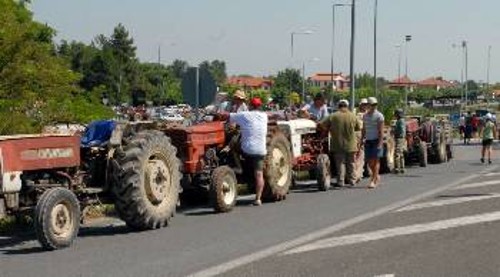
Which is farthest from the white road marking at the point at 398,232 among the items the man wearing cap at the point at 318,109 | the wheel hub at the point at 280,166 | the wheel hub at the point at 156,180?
the man wearing cap at the point at 318,109

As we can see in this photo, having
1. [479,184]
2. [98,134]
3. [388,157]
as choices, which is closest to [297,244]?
[98,134]

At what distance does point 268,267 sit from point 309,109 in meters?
10.3

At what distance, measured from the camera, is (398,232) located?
10.6m

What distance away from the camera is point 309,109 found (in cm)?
1858

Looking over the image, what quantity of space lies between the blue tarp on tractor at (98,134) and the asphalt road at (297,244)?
1.11 m

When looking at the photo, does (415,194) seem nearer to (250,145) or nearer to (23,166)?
(250,145)

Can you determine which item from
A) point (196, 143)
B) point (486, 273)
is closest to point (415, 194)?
point (196, 143)

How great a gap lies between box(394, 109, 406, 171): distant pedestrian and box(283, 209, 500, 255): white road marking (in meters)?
9.25

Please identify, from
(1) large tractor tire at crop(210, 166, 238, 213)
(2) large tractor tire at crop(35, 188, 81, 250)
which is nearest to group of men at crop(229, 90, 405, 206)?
(1) large tractor tire at crop(210, 166, 238, 213)

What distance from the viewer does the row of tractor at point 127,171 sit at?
9.61 meters

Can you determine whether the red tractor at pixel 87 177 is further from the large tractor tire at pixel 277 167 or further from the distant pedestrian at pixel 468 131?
the distant pedestrian at pixel 468 131

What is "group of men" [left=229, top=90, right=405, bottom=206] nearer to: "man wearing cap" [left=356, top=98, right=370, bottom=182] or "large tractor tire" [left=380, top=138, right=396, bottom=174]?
"man wearing cap" [left=356, top=98, right=370, bottom=182]

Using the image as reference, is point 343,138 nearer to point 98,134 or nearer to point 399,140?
point 399,140

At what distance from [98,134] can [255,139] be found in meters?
2.98
